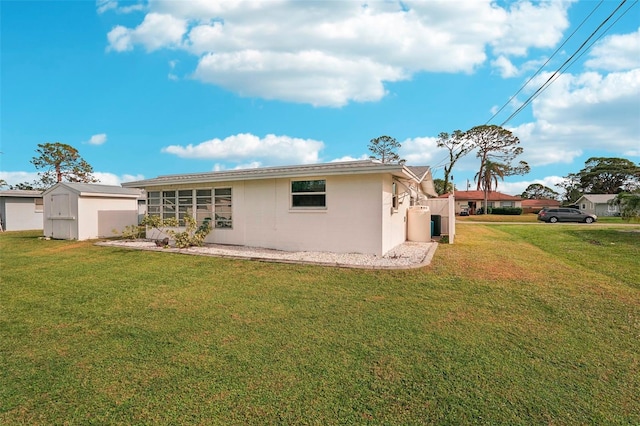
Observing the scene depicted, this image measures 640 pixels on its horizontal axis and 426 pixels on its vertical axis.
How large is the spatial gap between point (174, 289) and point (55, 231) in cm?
1380

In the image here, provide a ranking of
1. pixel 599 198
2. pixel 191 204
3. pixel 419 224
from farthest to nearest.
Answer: pixel 599 198 → pixel 419 224 → pixel 191 204

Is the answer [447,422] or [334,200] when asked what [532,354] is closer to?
[447,422]

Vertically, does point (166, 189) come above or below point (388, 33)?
below

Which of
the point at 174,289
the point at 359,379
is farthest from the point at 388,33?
the point at 359,379

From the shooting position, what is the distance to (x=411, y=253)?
9.52 metres

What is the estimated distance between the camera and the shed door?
49.1ft

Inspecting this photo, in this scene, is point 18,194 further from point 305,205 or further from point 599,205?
point 599,205

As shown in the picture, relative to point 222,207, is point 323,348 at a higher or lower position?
lower

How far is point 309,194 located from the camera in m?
9.88

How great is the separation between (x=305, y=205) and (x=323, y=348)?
21.8 ft

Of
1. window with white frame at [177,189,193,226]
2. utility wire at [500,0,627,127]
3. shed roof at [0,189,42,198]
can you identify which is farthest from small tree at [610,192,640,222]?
shed roof at [0,189,42,198]

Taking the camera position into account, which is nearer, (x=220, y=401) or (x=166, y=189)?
(x=220, y=401)

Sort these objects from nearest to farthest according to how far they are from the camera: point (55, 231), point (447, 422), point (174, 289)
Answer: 1. point (447, 422)
2. point (174, 289)
3. point (55, 231)

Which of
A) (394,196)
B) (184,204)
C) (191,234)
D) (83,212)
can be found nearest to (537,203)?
(394,196)
